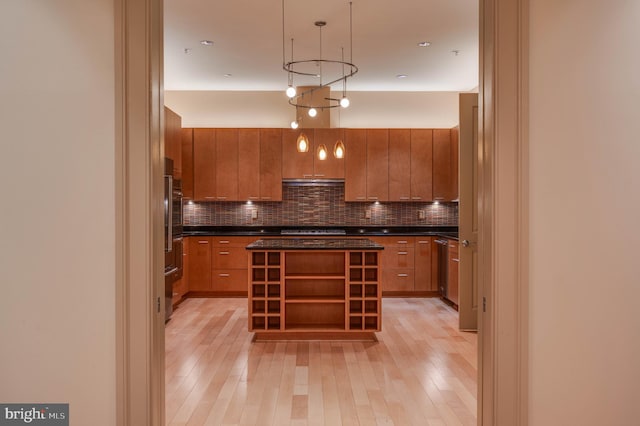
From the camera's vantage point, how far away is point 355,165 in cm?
816

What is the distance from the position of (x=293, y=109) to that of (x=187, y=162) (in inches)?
77.8

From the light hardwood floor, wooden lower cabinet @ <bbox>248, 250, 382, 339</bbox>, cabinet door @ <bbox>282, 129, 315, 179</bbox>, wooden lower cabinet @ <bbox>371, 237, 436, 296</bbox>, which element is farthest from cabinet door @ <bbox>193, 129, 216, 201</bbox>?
wooden lower cabinet @ <bbox>248, 250, 382, 339</bbox>

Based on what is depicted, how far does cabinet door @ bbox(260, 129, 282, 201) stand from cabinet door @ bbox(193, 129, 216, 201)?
79 centimetres

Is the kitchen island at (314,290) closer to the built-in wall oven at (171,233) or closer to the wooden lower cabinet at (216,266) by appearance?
the built-in wall oven at (171,233)

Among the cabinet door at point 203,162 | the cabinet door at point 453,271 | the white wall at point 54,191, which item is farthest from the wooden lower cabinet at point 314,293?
the white wall at point 54,191

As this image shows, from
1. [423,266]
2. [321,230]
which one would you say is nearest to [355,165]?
[321,230]

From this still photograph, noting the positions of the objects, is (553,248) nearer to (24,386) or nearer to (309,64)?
(24,386)

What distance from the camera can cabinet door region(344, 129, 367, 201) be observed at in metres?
8.13

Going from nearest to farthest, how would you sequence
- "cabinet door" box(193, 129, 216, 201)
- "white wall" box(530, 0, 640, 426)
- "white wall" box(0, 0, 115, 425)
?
"white wall" box(530, 0, 640, 426) → "white wall" box(0, 0, 115, 425) → "cabinet door" box(193, 129, 216, 201)

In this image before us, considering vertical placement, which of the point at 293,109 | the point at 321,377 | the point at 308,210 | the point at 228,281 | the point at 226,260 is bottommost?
the point at 321,377

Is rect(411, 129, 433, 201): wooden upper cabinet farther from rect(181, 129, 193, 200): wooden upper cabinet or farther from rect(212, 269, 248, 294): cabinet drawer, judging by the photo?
rect(181, 129, 193, 200): wooden upper cabinet

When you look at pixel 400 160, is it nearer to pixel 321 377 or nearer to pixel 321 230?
pixel 321 230

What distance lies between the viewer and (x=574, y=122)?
1824mm

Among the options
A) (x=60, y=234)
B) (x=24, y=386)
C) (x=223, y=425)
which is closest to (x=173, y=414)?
(x=223, y=425)
